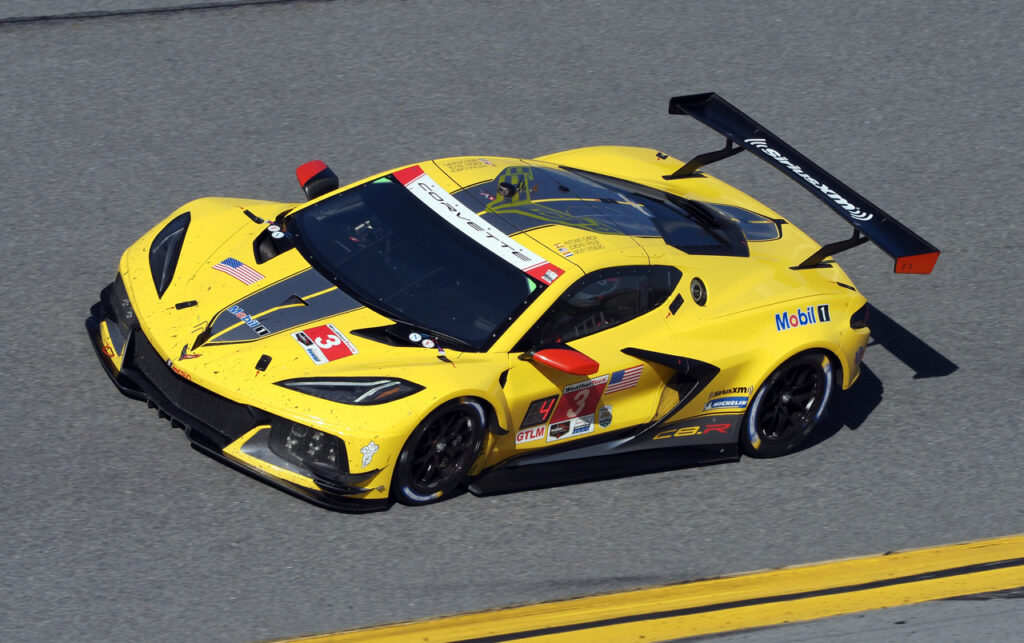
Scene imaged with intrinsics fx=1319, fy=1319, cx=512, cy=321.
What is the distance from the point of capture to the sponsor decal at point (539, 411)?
6.12 metres

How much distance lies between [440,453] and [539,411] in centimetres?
54

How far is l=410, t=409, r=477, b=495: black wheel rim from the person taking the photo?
5836mm

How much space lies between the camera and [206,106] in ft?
31.2

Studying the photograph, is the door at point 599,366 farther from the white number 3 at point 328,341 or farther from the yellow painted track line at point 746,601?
the yellow painted track line at point 746,601

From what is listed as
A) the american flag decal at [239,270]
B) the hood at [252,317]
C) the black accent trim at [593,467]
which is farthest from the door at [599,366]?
the american flag decal at [239,270]

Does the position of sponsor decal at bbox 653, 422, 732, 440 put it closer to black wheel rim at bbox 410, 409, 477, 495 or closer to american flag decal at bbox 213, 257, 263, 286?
black wheel rim at bbox 410, 409, 477, 495

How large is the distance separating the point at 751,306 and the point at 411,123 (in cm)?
368

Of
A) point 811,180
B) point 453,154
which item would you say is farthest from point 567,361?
point 453,154

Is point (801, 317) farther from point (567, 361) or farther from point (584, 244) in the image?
point (567, 361)

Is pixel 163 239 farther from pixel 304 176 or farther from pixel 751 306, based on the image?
pixel 751 306

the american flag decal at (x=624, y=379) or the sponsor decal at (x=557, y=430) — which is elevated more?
the american flag decal at (x=624, y=379)

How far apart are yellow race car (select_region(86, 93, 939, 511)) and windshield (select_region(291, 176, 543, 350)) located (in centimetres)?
1

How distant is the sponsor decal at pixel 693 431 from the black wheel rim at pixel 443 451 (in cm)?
112

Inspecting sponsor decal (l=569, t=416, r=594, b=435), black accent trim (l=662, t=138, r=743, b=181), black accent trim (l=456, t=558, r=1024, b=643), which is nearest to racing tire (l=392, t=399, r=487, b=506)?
sponsor decal (l=569, t=416, r=594, b=435)
